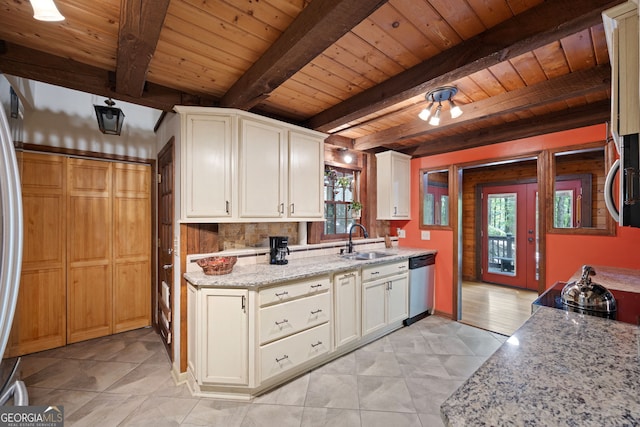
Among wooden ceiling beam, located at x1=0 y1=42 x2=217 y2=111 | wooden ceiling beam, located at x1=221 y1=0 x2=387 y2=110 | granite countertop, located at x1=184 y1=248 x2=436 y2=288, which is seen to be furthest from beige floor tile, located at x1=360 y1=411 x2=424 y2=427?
wooden ceiling beam, located at x1=0 y1=42 x2=217 y2=111

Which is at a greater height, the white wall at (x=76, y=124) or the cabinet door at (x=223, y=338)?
the white wall at (x=76, y=124)

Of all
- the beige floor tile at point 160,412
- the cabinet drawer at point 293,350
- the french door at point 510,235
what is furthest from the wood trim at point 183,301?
the french door at point 510,235

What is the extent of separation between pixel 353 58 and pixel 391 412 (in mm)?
2496

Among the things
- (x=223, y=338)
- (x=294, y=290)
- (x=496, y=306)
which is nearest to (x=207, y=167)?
(x=294, y=290)

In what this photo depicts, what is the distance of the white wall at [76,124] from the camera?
8.53 feet

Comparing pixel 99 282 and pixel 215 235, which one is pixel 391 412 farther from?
pixel 99 282

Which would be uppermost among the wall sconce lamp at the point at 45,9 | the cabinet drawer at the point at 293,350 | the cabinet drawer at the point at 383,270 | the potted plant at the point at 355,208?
the wall sconce lamp at the point at 45,9

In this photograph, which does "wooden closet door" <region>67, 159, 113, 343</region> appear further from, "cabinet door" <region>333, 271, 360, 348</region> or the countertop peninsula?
the countertop peninsula

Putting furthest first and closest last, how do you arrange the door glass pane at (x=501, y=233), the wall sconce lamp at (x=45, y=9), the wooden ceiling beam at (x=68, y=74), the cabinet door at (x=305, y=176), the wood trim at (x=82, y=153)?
the door glass pane at (x=501, y=233), the cabinet door at (x=305, y=176), the wood trim at (x=82, y=153), the wooden ceiling beam at (x=68, y=74), the wall sconce lamp at (x=45, y=9)

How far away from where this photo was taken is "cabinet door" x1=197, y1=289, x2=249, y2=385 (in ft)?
6.64

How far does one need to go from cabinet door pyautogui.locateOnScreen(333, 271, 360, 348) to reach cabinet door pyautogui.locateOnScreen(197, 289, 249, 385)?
3.01ft

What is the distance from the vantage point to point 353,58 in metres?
1.83

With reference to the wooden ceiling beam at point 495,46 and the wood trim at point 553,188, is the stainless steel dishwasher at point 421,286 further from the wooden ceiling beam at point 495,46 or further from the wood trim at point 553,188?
the wooden ceiling beam at point 495,46

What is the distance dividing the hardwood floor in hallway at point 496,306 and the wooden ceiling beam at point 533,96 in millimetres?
2090
